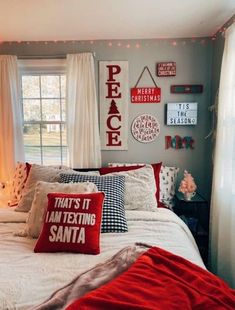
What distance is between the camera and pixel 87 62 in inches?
106

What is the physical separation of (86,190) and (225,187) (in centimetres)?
111

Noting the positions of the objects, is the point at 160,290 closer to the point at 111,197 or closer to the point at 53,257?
the point at 53,257

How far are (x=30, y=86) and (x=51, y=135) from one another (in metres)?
0.58

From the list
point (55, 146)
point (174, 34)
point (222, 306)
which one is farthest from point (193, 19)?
point (222, 306)

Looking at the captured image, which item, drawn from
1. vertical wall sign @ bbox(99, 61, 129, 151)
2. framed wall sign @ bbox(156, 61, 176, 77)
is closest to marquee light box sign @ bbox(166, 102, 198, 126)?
framed wall sign @ bbox(156, 61, 176, 77)

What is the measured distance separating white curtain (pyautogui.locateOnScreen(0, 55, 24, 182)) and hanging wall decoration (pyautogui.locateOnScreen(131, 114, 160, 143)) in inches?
48.7

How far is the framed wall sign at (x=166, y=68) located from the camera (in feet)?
8.86

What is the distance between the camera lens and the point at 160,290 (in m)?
1.06

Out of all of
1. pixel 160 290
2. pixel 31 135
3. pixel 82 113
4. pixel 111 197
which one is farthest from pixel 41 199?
pixel 31 135

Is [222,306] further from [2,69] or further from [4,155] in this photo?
[2,69]

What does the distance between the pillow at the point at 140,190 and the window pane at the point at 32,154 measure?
1.14 meters

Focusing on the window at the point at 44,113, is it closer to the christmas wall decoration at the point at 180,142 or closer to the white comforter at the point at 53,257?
the white comforter at the point at 53,257

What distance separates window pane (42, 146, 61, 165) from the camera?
293 centimetres

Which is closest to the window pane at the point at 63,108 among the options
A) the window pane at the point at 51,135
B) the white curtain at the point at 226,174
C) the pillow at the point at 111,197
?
the window pane at the point at 51,135
